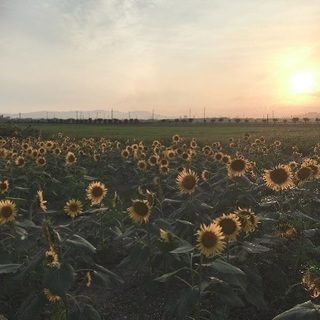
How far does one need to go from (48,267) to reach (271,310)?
2.31 meters

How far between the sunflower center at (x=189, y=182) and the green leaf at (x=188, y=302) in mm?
1909

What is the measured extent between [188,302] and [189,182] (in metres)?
2.06

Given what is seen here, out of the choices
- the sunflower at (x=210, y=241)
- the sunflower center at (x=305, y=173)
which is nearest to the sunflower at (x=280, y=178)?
the sunflower center at (x=305, y=173)

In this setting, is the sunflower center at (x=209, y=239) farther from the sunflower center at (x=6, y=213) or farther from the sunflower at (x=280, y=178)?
the sunflower center at (x=6, y=213)

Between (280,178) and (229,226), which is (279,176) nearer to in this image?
(280,178)

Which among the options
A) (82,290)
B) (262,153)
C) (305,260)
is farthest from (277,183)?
(262,153)

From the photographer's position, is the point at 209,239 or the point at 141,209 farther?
the point at 141,209

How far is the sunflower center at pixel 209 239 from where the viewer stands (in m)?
3.70

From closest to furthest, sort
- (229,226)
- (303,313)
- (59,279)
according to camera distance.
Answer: (303,313) → (59,279) → (229,226)

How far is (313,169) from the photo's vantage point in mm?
6277

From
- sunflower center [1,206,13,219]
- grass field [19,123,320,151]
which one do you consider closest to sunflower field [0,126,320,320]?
sunflower center [1,206,13,219]

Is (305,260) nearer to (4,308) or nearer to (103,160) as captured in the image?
(4,308)

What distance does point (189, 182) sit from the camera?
5.34 m

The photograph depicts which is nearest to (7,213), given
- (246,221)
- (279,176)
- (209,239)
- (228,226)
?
(209,239)
